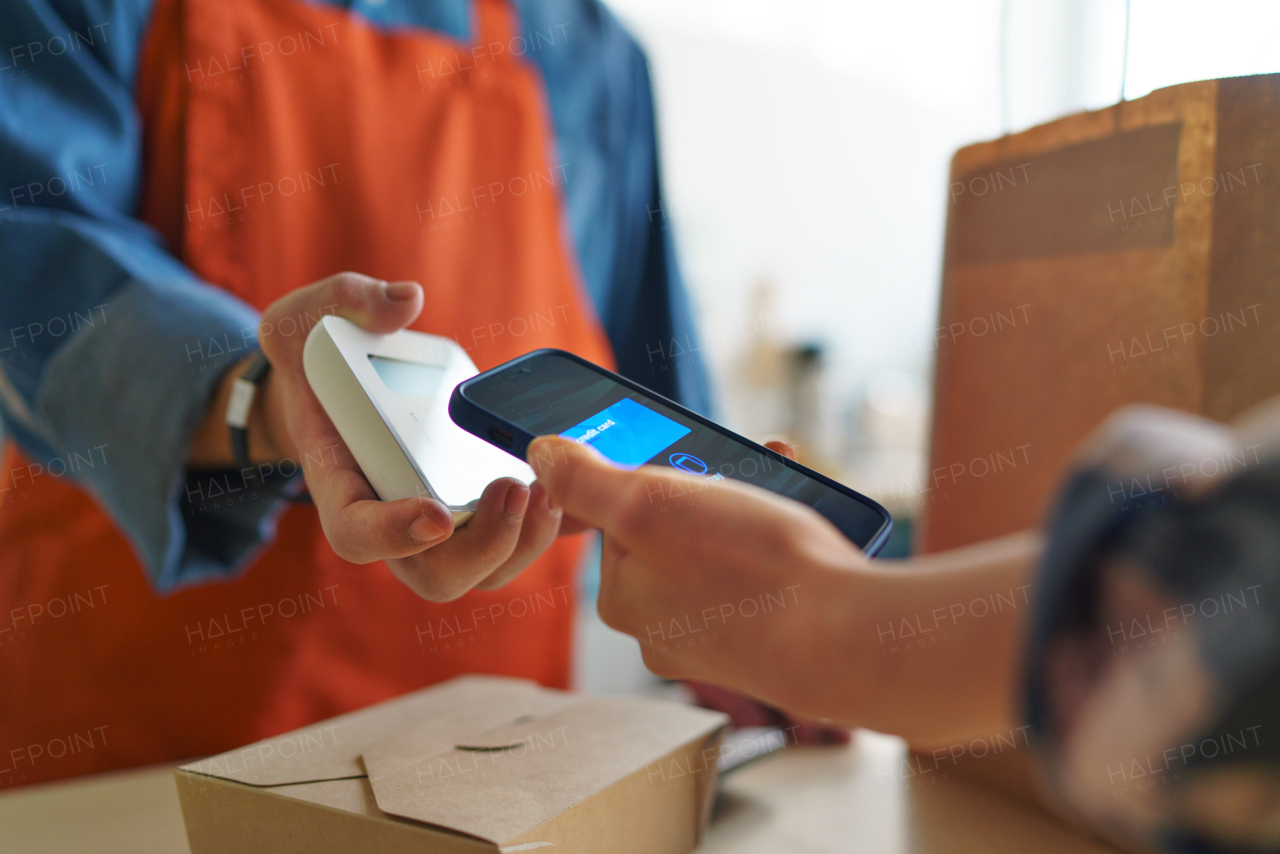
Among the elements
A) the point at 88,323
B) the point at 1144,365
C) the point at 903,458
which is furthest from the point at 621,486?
the point at 903,458

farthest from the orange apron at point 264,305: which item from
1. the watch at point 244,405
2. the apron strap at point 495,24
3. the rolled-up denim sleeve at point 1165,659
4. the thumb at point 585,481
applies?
the rolled-up denim sleeve at point 1165,659

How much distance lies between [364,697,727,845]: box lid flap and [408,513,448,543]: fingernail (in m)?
0.09

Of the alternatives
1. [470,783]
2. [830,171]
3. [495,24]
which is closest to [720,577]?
[470,783]

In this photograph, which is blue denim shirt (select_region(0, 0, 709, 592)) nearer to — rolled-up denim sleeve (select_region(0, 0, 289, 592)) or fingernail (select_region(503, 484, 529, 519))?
rolled-up denim sleeve (select_region(0, 0, 289, 592))

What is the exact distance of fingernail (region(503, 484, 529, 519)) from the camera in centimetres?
31

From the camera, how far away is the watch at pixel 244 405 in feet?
1.31

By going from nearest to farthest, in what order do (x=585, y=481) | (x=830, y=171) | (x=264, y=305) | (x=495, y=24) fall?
(x=585, y=481) → (x=264, y=305) → (x=495, y=24) → (x=830, y=171)

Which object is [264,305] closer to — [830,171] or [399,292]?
[399,292]

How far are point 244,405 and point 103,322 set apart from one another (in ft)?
0.38

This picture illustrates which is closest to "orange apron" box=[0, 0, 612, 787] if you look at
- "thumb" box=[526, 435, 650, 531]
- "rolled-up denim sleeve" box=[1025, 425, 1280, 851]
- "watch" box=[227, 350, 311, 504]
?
"watch" box=[227, 350, 311, 504]

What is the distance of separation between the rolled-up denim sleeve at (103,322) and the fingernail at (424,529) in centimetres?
19

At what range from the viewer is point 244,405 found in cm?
40

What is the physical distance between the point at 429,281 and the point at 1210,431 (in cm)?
60

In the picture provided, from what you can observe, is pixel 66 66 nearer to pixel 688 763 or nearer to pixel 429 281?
pixel 429 281
